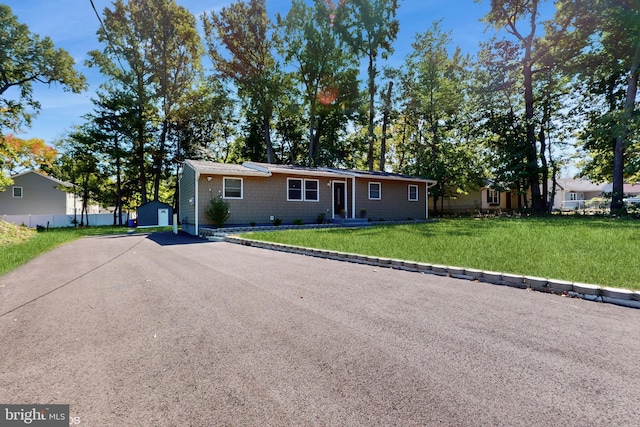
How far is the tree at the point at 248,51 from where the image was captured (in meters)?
23.4

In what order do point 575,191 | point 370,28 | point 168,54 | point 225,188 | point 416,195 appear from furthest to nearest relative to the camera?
1. point 575,191
2. point 168,54
3. point 370,28
4. point 416,195
5. point 225,188

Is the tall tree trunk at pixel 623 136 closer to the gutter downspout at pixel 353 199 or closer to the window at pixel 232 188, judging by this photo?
the gutter downspout at pixel 353 199

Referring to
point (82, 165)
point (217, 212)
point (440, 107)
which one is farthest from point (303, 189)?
point (82, 165)

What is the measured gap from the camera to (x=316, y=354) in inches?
93.5

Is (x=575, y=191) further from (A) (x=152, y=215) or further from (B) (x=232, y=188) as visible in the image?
(A) (x=152, y=215)

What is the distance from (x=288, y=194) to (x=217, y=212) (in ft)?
12.3

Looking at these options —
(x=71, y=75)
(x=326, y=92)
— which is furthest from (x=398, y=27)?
(x=71, y=75)

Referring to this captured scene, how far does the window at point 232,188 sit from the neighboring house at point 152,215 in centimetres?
921

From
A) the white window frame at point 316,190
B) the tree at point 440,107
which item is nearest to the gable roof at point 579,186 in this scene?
the tree at point 440,107

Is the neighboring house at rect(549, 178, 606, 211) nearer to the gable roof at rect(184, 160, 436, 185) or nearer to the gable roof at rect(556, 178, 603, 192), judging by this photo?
the gable roof at rect(556, 178, 603, 192)

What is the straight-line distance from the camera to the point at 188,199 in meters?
14.8

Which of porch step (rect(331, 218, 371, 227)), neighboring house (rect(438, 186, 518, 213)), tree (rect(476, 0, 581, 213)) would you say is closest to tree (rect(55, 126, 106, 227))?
porch step (rect(331, 218, 371, 227))

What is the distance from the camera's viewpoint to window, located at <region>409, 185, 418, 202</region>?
19053mm

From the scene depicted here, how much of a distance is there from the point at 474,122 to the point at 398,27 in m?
9.66
